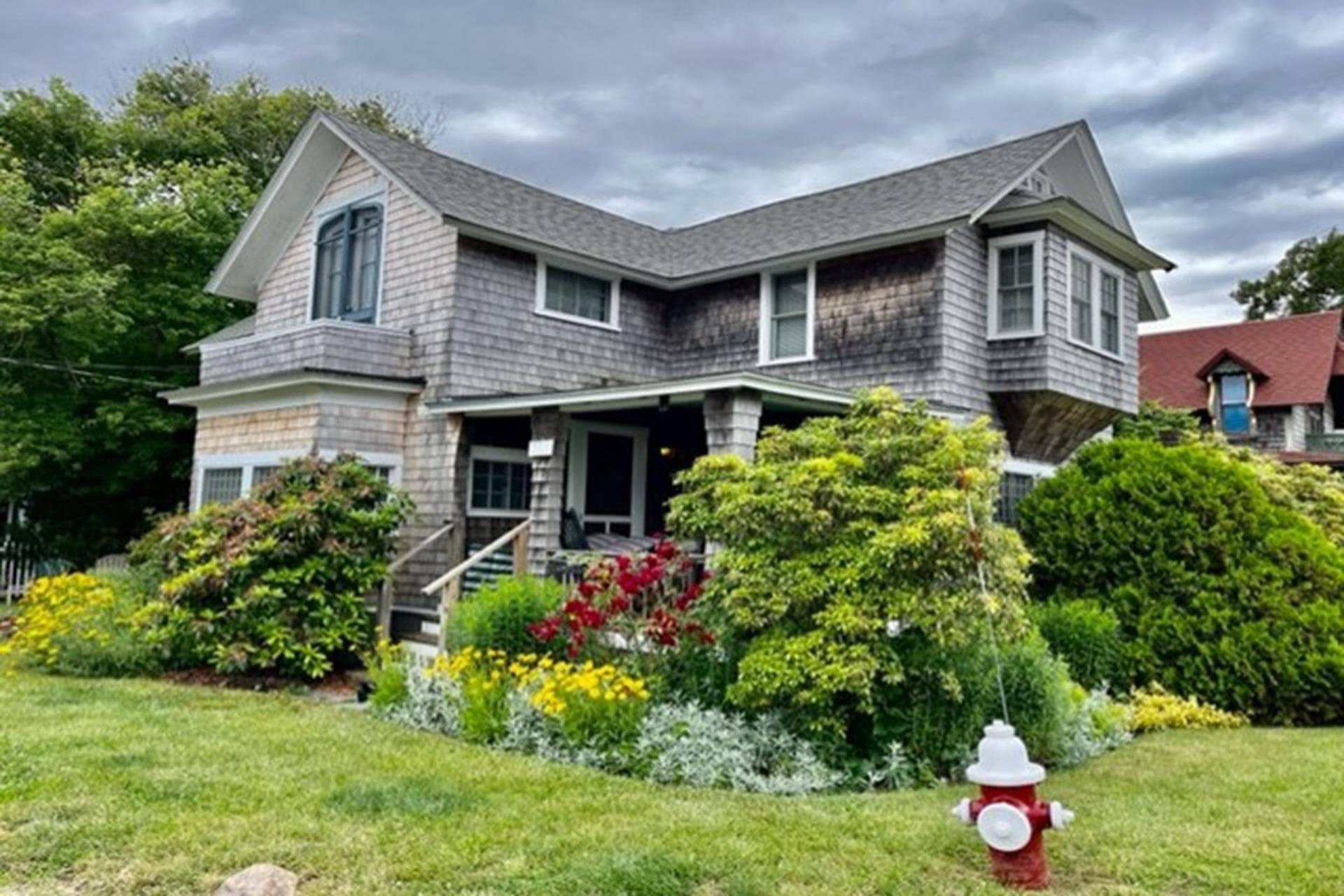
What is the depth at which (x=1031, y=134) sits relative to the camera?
45.6 feet

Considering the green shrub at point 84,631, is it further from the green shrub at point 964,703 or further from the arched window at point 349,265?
the green shrub at point 964,703

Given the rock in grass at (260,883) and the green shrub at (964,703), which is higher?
the green shrub at (964,703)

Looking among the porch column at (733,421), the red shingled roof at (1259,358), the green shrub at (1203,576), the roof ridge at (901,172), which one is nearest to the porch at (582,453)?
the porch column at (733,421)

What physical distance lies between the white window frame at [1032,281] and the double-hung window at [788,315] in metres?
2.45

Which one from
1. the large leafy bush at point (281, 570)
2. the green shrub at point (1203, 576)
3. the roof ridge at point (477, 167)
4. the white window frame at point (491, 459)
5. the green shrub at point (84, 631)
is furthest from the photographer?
the roof ridge at point (477, 167)

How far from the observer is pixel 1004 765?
398 cm

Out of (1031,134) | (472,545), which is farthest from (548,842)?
(1031,134)

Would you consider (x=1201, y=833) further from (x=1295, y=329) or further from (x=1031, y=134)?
(x=1295, y=329)

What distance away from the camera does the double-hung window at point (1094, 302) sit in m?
12.5

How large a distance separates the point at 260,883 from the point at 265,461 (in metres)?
9.78

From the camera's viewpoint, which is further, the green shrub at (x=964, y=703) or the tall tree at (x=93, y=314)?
the tall tree at (x=93, y=314)

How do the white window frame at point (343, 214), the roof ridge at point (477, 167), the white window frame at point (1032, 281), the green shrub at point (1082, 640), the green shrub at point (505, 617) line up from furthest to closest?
1. the roof ridge at point (477, 167)
2. the white window frame at point (343, 214)
3. the white window frame at point (1032, 281)
4. the green shrub at point (1082, 640)
5. the green shrub at point (505, 617)

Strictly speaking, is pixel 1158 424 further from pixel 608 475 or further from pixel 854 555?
pixel 854 555

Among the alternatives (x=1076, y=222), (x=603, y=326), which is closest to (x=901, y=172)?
(x=1076, y=222)
